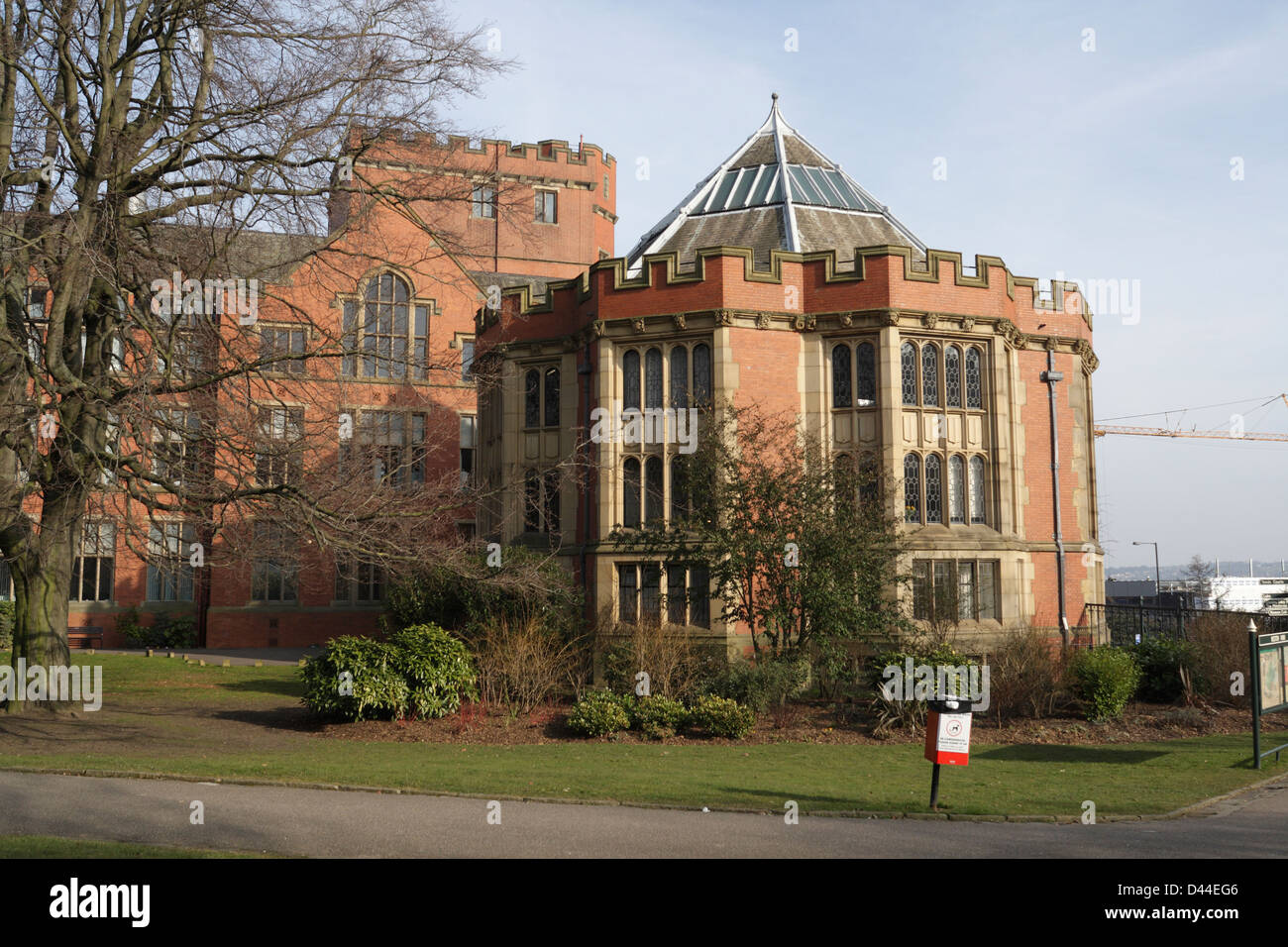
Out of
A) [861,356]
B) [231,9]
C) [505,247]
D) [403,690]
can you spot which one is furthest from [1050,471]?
[505,247]

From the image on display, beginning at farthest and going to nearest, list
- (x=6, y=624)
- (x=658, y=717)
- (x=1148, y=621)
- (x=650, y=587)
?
(x=6, y=624), (x=1148, y=621), (x=650, y=587), (x=658, y=717)

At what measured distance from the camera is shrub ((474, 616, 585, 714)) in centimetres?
1703

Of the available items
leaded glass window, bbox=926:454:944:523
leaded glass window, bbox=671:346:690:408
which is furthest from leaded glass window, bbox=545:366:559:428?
leaded glass window, bbox=926:454:944:523

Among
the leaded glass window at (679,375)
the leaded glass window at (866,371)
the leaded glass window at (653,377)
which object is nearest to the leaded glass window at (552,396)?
the leaded glass window at (653,377)

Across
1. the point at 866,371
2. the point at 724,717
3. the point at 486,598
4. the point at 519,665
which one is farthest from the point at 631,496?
the point at 724,717

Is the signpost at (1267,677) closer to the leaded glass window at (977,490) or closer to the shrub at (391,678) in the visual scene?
the leaded glass window at (977,490)

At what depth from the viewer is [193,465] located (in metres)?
15.4

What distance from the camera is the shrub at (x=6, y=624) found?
28.6 meters

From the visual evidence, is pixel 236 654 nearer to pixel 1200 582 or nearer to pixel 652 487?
pixel 652 487

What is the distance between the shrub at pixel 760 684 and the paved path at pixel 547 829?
22.5ft

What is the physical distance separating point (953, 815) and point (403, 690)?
9.26m

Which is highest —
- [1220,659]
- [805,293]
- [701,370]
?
[805,293]

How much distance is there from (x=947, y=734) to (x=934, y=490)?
11.8 meters

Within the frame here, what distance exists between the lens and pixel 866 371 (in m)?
21.2
